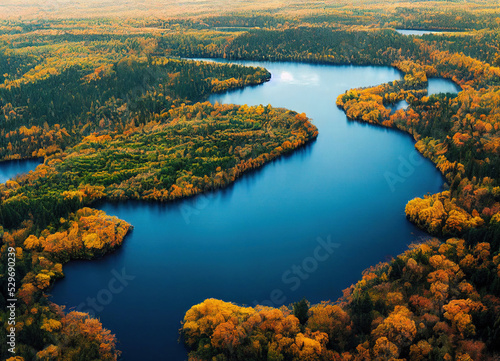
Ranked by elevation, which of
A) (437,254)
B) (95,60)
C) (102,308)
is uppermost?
(95,60)

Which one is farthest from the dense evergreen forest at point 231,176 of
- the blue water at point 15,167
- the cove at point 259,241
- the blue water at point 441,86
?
the blue water at point 441,86

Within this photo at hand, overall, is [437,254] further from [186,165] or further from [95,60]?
[95,60]

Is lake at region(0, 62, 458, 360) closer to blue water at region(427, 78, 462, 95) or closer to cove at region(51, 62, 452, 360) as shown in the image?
cove at region(51, 62, 452, 360)

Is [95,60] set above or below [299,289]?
above

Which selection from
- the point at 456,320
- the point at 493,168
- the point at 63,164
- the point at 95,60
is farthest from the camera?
the point at 95,60

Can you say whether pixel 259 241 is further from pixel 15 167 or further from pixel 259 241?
pixel 15 167

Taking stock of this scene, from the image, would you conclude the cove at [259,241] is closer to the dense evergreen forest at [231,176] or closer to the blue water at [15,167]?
the dense evergreen forest at [231,176]

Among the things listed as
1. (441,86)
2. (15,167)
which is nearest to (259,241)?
(15,167)

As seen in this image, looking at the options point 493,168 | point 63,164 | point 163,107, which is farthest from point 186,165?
point 493,168
